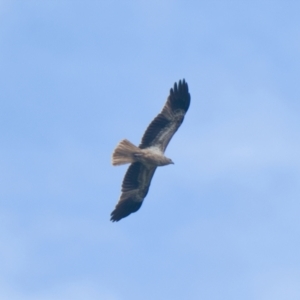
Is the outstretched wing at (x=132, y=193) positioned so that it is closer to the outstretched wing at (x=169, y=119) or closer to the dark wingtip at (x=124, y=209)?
the dark wingtip at (x=124, y=209)

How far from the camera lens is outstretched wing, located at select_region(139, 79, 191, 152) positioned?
46.6 meters

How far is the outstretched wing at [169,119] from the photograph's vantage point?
46594mm

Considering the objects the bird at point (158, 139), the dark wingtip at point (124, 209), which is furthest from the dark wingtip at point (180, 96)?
the dark wingtip at point (124, 209)

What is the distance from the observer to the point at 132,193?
4762 centimetres

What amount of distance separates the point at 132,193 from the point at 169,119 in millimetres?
2378

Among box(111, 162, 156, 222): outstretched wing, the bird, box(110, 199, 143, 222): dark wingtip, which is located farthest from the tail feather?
box(110, 199, 143, 222): dark wingtip

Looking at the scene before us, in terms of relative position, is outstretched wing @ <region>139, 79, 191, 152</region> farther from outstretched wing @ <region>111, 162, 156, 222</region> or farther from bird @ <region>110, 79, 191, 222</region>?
outstretched wing @ <region>111, 162, 156, 222</region>

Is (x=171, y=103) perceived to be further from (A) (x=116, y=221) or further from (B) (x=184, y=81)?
(A) (x=116, y=221)

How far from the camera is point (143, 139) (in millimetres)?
46594

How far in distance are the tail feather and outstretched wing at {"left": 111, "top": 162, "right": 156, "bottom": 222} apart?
3.58 ft

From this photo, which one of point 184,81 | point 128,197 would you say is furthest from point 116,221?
point 184,81

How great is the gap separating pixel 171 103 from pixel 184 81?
2.18 feet

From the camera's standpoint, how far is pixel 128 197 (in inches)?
1876

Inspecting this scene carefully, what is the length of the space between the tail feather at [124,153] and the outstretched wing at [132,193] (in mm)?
1090
